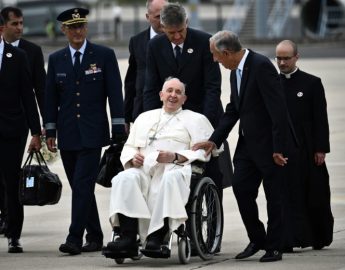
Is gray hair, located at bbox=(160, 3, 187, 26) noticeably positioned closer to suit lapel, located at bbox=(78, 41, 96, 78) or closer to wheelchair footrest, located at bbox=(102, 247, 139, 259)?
suit lapel, located at bbox=(78, 41, 96, 78)

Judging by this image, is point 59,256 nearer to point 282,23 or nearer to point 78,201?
point 78,201

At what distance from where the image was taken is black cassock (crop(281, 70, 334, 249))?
9766mm

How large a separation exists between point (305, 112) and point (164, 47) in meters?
1.19

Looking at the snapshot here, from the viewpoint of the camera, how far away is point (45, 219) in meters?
11.9

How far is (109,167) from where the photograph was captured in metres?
9.74

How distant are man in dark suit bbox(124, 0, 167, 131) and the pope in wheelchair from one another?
3.60 ft

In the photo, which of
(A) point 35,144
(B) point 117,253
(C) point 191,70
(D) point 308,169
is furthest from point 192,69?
(B) point 117,253

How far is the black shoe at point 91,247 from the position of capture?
9.95 metres

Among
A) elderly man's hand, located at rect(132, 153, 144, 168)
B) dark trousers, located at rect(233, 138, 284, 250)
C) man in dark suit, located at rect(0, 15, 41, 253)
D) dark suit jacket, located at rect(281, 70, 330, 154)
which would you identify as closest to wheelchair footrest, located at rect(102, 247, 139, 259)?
elderly man's hand, located at rect(132, 153, 144, 168)

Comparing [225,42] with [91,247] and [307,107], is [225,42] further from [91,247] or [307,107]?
[91,247]

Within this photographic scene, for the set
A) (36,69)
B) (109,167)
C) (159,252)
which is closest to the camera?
(159,252)

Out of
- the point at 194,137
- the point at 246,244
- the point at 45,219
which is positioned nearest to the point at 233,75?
the point at 194,137

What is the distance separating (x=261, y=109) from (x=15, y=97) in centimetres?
217

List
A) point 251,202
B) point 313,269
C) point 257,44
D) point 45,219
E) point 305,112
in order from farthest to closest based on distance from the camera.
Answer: point 257,44 → point 45,219 → point 305,112 → point 251,202 → point 313,269
